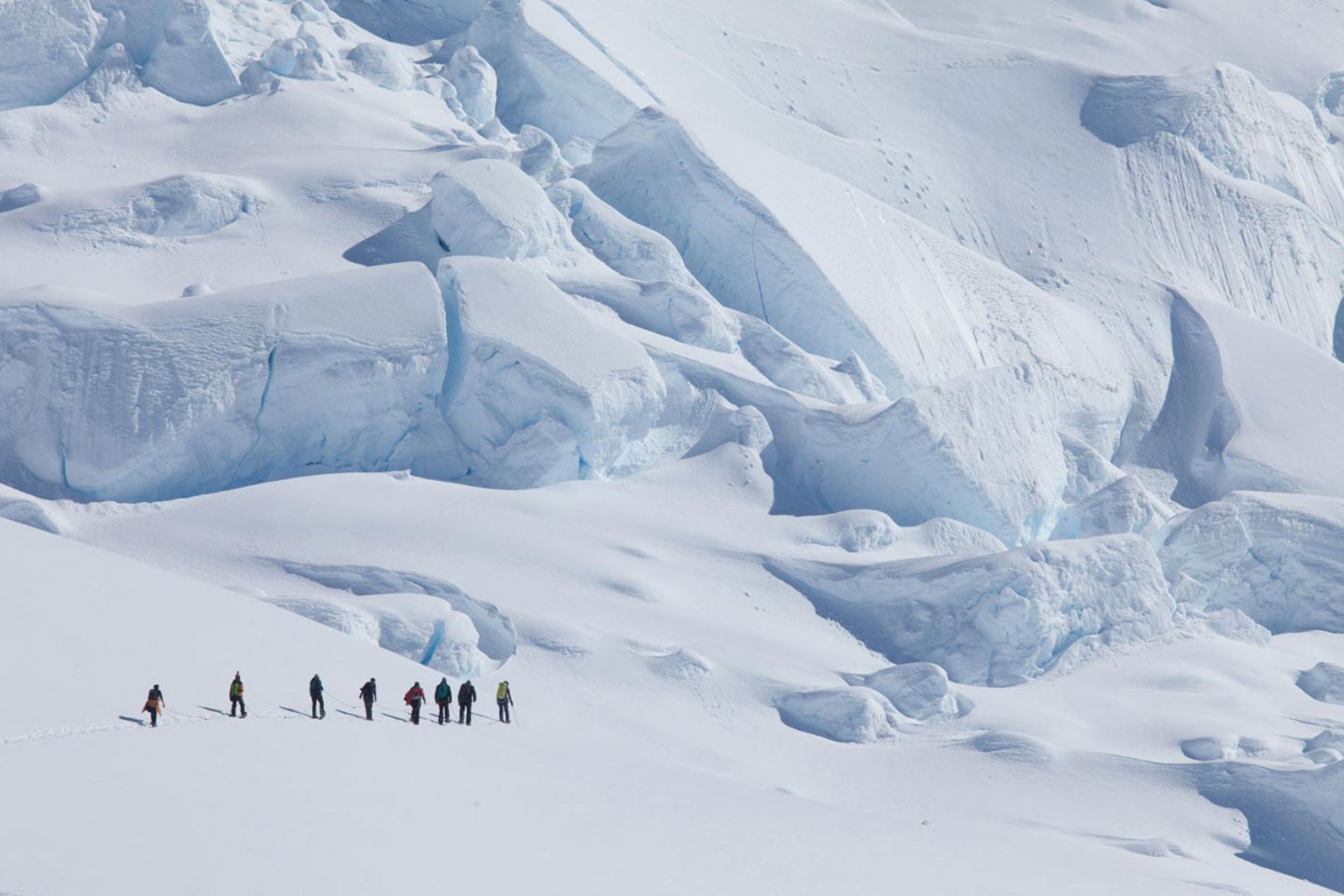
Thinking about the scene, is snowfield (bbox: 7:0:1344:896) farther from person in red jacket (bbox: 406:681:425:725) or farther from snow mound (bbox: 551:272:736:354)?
person in red jacket (bbox: 406:681:425:725)

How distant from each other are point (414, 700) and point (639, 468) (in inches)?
433

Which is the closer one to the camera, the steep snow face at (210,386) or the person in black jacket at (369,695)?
the person in black jacket at (369,695)

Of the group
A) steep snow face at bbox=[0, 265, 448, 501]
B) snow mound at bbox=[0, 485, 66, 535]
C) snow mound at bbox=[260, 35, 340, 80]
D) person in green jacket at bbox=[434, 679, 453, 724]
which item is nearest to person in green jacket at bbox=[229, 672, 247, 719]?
person in green jacket at bbox=[434, 679, 453, 724]

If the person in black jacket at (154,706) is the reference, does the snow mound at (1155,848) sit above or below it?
below

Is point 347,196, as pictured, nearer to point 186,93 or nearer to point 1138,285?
point 186,93

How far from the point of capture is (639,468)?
1286 inches

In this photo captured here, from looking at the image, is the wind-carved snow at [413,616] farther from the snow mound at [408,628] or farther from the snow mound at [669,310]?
the snow mound at [669,310]

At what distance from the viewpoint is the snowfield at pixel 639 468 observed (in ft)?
68.1

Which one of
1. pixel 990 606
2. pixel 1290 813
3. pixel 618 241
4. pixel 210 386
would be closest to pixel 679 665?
pixel 990 606

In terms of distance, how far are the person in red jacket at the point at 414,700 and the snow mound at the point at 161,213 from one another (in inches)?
556

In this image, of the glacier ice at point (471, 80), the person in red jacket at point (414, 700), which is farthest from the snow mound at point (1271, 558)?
the glacier ice at point (471, 80)

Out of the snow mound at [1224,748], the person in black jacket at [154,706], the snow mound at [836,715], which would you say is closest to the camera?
the person in black jacket at [154,706]

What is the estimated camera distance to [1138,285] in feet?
142

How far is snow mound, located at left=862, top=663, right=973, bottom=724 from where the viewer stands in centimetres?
2884
